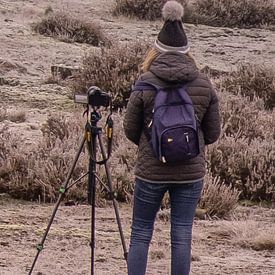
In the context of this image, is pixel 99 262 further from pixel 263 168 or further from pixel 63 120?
pixel 63 120

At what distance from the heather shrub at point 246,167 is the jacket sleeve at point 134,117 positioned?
423 centimetres

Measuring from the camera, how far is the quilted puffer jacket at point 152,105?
17.1 ft

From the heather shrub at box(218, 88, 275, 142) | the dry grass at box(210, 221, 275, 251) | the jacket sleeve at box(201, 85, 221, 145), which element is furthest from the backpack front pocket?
the heather shrub at box(218, 88, 275, 142)

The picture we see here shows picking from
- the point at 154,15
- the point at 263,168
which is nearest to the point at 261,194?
the point at 263,168

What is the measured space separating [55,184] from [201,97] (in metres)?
3.71

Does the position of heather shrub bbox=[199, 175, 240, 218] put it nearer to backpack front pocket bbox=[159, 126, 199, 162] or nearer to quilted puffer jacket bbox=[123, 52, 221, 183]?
quilted puffer jacket bbox=[123, 52, 221, 183]

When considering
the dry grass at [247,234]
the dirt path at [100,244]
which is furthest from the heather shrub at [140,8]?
the dry grass at [247,234]

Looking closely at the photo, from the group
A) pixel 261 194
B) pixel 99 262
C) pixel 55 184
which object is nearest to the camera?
pixel 99 262

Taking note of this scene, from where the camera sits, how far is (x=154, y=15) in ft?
76.7

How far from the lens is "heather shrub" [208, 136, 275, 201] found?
9500 mm

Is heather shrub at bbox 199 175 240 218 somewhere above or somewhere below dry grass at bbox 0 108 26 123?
above

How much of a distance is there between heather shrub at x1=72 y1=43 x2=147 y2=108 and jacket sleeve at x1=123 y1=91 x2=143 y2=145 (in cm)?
769

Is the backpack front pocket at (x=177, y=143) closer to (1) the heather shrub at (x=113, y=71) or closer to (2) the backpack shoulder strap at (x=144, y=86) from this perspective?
(2) the backpack shoulder strap at (x=144, y=86)

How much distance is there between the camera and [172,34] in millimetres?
5285
